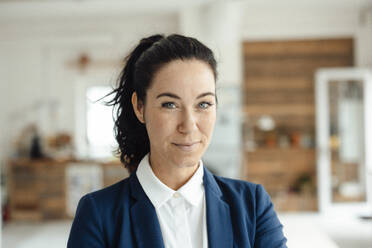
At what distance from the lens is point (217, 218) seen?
1128 mm

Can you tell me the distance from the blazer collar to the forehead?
0.29m

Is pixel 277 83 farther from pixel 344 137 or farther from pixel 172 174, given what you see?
pixel 172 174

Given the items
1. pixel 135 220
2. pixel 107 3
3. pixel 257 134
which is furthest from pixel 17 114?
pixel 135 220

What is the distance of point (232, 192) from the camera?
1.19 metres

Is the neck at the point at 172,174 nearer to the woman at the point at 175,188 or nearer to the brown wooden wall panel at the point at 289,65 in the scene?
the woman at the point at 175,188

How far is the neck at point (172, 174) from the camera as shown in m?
1.16

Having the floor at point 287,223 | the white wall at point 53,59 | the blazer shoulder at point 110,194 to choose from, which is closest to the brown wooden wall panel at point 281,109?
the floor at point 287,223

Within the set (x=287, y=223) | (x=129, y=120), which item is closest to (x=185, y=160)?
(x=129, y=120)

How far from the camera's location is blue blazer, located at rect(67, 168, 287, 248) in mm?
1073

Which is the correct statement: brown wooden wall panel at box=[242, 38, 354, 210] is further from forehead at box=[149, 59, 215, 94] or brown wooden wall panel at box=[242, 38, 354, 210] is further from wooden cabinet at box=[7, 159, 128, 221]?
forehead at box=[149, 59, 215, 94]

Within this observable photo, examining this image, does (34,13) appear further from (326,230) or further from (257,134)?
(326,230)

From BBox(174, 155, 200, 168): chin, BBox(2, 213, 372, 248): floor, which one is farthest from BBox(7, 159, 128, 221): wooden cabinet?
BBox(174, 155, 200, 168): chin

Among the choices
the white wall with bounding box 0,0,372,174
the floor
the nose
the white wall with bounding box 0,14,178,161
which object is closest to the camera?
the nose

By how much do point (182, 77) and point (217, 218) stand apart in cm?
39
